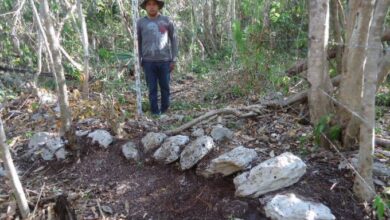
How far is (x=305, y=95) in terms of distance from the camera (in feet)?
14.1

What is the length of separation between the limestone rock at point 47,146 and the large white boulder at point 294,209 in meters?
2.39

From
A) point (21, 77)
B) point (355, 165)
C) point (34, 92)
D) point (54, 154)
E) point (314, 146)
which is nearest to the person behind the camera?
point (355, 165)

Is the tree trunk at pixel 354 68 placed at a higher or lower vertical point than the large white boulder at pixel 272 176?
higher

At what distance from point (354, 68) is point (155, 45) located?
2.45m

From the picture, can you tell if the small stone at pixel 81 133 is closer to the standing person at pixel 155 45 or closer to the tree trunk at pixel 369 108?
the standing person at pixel 155 45

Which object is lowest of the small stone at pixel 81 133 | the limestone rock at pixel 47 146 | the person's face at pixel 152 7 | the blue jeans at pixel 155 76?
the limestone rock at pixel 47 146

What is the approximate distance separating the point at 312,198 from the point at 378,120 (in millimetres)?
2139

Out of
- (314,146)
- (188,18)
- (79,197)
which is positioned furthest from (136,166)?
(188,18)

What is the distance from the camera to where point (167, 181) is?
11.8ft

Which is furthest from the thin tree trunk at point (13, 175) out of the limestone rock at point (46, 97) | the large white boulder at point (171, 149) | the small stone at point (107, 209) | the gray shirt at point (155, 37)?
the limestone rock at point (46, 97)

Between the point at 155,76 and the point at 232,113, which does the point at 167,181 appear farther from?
the point at 155,76

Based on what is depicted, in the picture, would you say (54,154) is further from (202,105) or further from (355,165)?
(355,165)

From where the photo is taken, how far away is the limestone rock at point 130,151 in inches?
155

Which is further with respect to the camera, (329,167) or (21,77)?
(21,77)
